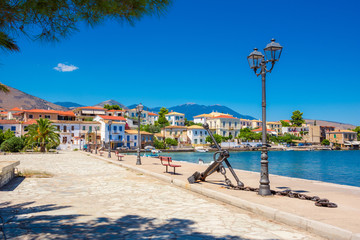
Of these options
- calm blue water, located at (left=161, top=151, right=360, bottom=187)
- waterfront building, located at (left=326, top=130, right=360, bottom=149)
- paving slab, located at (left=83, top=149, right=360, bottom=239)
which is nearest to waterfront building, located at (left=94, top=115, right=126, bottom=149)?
calm blue water, located at (left=161, top=151, right=360, bottom=187)

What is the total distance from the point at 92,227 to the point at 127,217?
90 cm

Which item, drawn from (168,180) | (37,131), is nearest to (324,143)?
(37,131)

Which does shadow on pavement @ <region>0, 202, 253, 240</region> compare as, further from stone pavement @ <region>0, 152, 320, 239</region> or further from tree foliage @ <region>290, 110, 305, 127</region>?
tree foliage @ <region>290, 110, 305, 127</region>

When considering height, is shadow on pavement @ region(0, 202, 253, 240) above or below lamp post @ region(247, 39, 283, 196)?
below

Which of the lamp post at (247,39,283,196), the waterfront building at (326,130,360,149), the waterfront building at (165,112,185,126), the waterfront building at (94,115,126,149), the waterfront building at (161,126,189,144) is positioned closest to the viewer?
the lamp post at (247,39,283,196)

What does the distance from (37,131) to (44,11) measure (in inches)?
1747

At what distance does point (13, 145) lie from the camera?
44062mm

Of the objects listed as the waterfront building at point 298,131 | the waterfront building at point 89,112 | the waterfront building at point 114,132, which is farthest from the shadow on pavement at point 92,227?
the waterfront building at point 298,131

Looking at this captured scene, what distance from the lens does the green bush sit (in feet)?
143

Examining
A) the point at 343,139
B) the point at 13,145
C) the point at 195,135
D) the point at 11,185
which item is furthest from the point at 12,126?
the point at 343,139

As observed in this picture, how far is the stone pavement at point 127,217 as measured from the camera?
4.83 meters

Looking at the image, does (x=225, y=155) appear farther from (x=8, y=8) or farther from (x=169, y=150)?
(x=169, y=150)

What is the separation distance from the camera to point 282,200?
23.3 feet

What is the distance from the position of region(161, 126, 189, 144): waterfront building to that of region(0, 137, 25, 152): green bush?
55.4m
